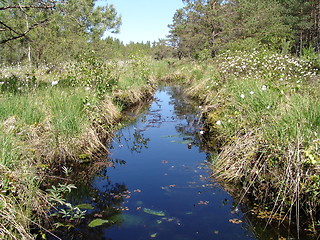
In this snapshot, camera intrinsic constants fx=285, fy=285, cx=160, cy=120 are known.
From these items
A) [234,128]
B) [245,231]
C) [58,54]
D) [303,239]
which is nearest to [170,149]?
[234,128]

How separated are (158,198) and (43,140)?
7.10 feet

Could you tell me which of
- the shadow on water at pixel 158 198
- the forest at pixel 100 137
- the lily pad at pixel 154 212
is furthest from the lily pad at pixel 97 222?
the lily pad at pixel 154 212

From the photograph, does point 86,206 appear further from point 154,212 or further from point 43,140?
point 43,140

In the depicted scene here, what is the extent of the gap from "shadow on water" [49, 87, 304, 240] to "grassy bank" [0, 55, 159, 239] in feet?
1.21

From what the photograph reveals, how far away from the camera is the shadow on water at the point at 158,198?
353cm

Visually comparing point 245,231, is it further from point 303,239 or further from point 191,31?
point 191,31

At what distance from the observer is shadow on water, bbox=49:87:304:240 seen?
3533mm

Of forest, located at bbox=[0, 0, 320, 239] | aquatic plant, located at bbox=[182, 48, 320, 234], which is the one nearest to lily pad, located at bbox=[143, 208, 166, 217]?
forest, located at bbox=[0, 0, 320, 239]

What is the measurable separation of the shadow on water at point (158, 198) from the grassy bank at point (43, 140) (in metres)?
0.37

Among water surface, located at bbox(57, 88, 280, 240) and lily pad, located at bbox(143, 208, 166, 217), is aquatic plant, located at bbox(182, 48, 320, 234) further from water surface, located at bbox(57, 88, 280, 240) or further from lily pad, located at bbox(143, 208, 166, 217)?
lily pad, located at bbox(143, 208, 166, 217)

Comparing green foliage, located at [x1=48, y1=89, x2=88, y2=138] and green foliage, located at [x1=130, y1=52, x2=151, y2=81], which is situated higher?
green foliage, located at [x1=130, y1=52, x2=151, y2=81]

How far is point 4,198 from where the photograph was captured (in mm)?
2869

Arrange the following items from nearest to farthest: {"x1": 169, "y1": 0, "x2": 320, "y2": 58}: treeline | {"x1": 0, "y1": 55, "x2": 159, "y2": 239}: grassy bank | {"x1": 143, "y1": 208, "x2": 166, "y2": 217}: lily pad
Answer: {"x1": 0, "y1": 55, "x2": 159, "y2": 239}: grassy bank, {"x1": 143, "y1": 208, "x2": 166, "y2": 217}: lily pad, {"x1": 169, "y1": 0, "x2": 320, "y2": 58}: treeline

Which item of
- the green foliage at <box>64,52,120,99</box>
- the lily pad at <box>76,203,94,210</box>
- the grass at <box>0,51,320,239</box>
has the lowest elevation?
the lily pad at <box>76,203,94,210</box>
